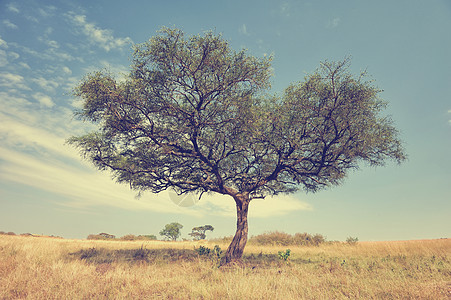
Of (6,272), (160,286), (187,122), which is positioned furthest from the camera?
(187,122)

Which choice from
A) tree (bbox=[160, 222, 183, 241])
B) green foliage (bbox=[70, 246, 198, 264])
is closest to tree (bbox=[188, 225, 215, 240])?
tree (bbox=[160, 222, 183, 241])

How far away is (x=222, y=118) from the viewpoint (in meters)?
14.1

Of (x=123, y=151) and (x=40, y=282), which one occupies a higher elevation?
(x=123, y=151)

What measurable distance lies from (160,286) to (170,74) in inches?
377

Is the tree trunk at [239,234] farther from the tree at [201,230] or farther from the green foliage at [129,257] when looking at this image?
the tree at [201,230]

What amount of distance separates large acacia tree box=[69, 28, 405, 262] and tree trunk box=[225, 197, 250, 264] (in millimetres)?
62

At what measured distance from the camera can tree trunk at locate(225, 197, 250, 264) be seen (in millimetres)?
15359

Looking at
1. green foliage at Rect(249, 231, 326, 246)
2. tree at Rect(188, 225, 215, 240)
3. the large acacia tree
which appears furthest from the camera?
tree at Rect(188, 225, 215, 240)

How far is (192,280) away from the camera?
898 cm

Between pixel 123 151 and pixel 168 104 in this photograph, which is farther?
pixel 123 151

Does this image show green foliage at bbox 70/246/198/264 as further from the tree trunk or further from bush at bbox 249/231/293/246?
bush at bbox 249/231/293/246

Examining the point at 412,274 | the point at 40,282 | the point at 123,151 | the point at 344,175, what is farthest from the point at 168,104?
the point at 412,274

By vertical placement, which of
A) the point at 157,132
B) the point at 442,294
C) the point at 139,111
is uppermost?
the point at 139,111

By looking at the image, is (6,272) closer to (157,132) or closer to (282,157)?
(157,132)
